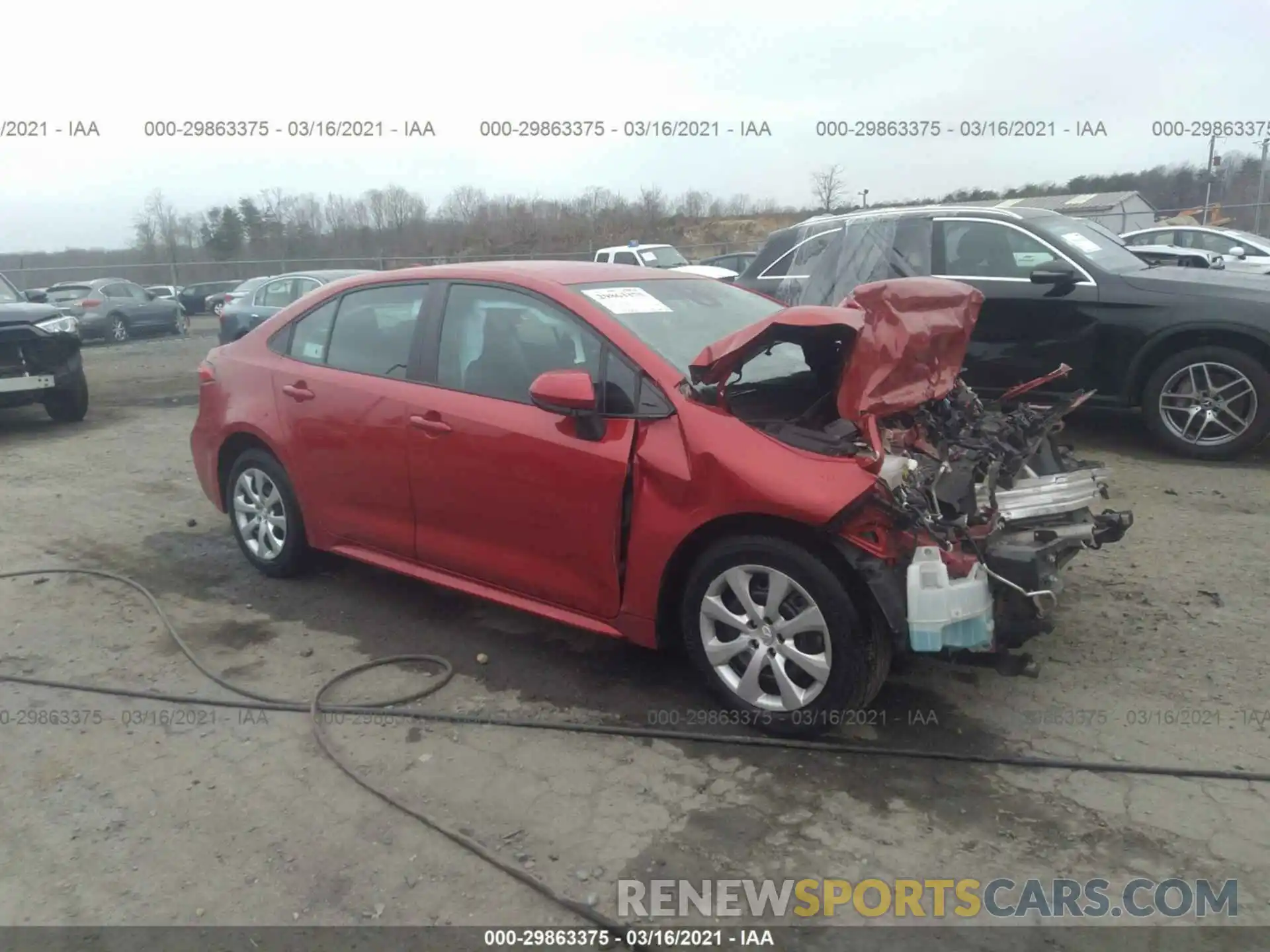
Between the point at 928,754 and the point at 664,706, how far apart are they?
0.99m

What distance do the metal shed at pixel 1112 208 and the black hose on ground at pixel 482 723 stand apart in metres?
21.9

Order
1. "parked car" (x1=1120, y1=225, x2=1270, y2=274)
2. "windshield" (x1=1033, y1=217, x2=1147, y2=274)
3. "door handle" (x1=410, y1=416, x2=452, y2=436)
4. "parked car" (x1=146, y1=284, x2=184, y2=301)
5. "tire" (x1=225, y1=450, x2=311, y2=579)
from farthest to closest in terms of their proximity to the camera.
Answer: "parked car" (x1=146, y1=284, x2=184, y2=301) < "parked car" (x1=1120, y1=225, x2=1270, y2=274) < "windshield" (x1=1033, y1=217, x2=1147, y2=274) < "tire" (x1=225, y1=450, x2=311, y2=579) < "door handle" (x1=410, y1=416, x2=452, y2=436)

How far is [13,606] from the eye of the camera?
16.6 ft

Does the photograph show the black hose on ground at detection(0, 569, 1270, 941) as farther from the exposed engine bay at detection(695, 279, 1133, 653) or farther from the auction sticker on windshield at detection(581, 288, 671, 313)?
the auction sticker on windshield at detection(581, 288, 671, 313)

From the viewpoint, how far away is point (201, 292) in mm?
31875

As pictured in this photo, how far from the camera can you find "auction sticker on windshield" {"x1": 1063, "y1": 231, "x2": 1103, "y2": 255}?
7352 mm

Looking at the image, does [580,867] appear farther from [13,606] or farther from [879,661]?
[13,606]

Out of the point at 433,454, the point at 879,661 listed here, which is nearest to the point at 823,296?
the point at 433,454

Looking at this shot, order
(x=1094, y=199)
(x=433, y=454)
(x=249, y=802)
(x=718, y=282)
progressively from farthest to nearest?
(x=1094, y=199) → (x=718, y=282) → (x=433, y=454) → (x=249, y=802)

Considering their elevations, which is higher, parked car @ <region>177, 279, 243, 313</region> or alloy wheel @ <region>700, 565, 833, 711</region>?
parked car @ <region>177, 279, 243, 313</region>

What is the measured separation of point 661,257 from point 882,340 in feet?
58.1

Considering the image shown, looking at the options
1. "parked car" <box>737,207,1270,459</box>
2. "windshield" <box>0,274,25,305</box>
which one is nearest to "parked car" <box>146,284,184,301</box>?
"windshield" <box>0,274,25,305</box>

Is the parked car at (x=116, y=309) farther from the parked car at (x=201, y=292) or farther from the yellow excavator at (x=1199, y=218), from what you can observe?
the yellow excavator at (x=1199, y=218)

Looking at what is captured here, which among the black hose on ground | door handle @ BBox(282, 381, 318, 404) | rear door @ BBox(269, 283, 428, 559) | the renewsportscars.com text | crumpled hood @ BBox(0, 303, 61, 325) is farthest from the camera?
crumpled hood @ BBox(0, 303, 61, 325)
